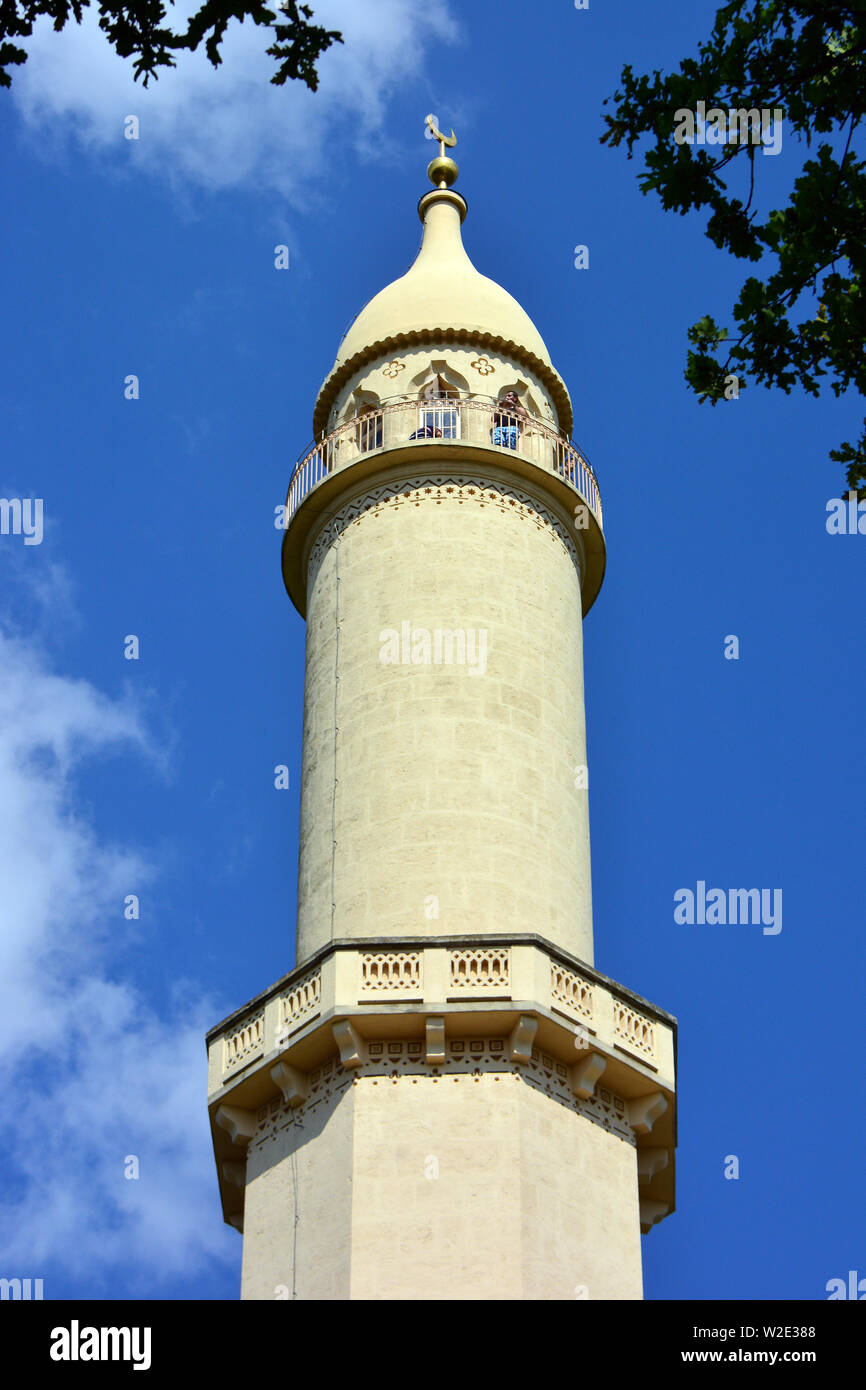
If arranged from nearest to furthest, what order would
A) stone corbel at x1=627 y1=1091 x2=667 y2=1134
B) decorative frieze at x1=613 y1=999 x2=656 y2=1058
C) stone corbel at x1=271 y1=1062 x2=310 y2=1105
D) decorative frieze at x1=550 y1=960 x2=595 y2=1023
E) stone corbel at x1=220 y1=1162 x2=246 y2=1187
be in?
1. decorative frieze at x1=550 y1=960 x2=595 y2=1023
2. stone corbel at x1=271 y1=1062 x2=310 y2=1105
3. decorative frieze at x1=613 y1=999 x2=656 y2=1058
4. stone corbel at x1=627 y1=1091 x2=667 y2=1134
5. stone corbel at x1=220 y1=1162 x2=246 y2=1187

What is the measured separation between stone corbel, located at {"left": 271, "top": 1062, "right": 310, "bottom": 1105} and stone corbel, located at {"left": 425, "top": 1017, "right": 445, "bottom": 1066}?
1.80 m

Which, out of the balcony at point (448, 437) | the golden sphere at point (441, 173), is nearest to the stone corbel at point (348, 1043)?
the balcony at point (448, 437)

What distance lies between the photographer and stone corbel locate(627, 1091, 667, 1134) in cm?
2712

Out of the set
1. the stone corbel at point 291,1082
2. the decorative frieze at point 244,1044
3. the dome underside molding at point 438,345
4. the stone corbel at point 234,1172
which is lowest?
the stone corbel at point 234,1172

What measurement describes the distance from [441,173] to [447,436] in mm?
8745

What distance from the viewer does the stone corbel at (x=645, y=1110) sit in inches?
1068

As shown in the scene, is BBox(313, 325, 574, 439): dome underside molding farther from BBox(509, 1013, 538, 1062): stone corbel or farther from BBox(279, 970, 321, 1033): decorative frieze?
BBox(509, 1013, 538, 1062): stone corbel

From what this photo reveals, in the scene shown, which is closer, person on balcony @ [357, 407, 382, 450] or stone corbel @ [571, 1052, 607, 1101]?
stone corbel @ [571, 1052, 607, 1101]

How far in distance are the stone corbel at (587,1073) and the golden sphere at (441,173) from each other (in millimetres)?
19030

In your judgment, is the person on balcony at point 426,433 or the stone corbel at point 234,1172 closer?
the stone corbel at point 234,1172

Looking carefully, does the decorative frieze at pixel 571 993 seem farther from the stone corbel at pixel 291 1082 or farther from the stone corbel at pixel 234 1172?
the stone corbel at pixel 234 1172

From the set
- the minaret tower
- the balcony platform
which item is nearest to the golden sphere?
the minaret tower
